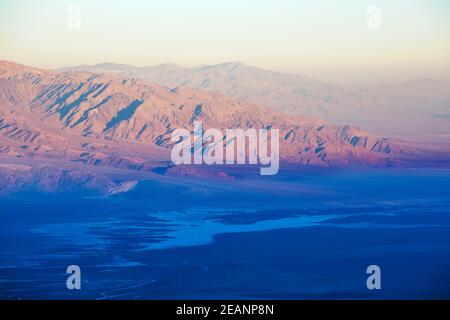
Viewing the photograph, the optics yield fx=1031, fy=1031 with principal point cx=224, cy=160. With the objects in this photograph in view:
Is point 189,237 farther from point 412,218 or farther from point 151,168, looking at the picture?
point 151,168

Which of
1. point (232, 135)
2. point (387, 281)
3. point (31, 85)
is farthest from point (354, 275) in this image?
point (31, 85)

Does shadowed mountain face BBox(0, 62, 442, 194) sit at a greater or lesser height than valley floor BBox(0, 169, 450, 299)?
greater

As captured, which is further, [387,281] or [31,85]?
[31,85]

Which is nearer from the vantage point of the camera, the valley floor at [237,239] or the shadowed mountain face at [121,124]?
the valley floor at [237,239]

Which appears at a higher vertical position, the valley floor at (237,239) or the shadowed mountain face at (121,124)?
the shadowed mountain face at (121,124)

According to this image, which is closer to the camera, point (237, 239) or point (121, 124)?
point (237, 239)

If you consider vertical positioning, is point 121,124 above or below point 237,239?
above

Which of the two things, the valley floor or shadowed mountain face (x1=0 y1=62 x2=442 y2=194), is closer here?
the valley floor
